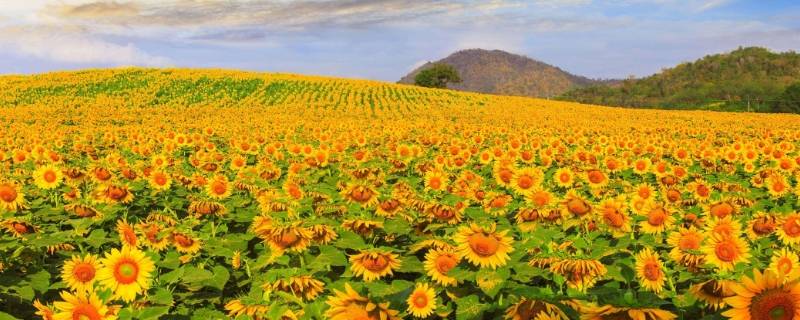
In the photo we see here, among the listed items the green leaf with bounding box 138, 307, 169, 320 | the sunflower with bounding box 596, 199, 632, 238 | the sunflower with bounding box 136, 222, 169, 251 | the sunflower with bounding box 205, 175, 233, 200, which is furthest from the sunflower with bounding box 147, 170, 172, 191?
the sunflower with bounding box 596, 199, 632, 238

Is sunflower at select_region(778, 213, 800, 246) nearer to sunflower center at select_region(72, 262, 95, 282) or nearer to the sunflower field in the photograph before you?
the sunflower field

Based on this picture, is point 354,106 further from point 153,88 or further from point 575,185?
point 575,185

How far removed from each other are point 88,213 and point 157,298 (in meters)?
2.32

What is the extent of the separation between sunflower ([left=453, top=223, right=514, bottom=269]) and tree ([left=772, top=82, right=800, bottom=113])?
75.0 m

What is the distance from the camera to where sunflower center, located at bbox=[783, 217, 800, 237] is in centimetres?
430

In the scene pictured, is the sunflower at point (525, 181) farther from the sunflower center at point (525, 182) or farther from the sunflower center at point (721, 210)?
the sunflower center at point (721, 210)

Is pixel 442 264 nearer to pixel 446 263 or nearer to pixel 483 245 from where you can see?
pixel 446 263

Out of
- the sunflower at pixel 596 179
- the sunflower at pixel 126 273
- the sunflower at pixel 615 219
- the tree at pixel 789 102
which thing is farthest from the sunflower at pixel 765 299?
the tree at pixel 789 102

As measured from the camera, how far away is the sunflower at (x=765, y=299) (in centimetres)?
202

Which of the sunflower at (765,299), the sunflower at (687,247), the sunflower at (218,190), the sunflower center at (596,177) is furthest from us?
the sunflower center at (596,177)

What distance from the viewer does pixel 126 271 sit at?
3.43 m

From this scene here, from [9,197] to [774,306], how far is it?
5816 millimetres

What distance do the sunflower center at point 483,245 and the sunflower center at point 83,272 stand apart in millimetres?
2350

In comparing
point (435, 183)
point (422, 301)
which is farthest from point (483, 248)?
point (435, 183)
